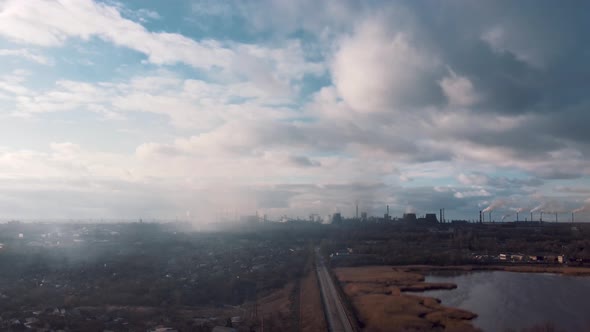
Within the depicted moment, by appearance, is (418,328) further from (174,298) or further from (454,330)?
(174,298)

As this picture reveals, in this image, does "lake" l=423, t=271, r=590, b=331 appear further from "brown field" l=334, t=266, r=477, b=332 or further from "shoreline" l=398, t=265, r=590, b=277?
"shoreline" l=398, t=265, r=590, b=277

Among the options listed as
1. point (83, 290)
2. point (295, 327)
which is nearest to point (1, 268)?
point (83, 290)

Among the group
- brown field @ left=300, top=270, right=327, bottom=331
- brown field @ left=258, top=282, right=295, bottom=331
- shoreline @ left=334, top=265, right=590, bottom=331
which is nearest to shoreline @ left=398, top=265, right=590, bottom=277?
shoreline @ left=334, top=265, right=590, bottom=331

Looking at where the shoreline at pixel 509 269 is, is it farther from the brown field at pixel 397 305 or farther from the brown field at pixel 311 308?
the brown field at pixel 311 308

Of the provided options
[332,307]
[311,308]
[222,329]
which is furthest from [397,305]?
[222,329]

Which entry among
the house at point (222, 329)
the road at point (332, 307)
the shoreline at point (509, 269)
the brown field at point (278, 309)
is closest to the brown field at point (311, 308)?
the road at point (332, 307)
